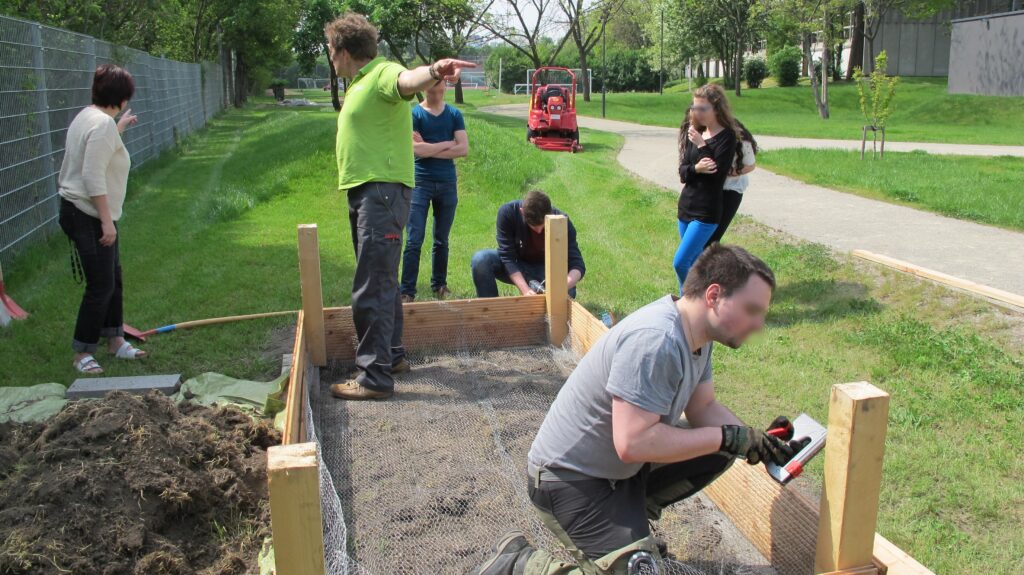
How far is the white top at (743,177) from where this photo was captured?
548 cm

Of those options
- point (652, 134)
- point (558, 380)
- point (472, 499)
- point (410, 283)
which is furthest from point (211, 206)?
point (652, 134)

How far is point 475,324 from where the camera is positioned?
5266mm

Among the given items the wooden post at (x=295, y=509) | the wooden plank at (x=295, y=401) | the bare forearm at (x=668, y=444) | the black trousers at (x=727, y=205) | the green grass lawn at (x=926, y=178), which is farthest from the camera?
the green grass lawn at (x=926, y=178)

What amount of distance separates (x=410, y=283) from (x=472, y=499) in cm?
286

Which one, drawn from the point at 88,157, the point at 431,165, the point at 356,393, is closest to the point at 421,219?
the point at 431,165

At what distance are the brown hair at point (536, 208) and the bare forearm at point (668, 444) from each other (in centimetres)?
304

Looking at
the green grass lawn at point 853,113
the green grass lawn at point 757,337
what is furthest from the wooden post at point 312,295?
the green grass lawn at point 853,113

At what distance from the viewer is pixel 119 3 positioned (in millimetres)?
16016

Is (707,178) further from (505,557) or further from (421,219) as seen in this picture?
(505,557)

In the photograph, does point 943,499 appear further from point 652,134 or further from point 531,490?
point 652,134

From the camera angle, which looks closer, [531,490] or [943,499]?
[531,490]

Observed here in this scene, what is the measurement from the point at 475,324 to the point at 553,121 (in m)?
13.3

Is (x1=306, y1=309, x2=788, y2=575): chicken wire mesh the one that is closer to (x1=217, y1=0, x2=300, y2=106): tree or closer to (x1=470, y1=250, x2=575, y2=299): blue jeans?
(x1=470, y1=250, x2=575, y2=299): blue jeans

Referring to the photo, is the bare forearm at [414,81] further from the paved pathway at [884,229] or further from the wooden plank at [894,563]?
the paved pathway at [884,229]
